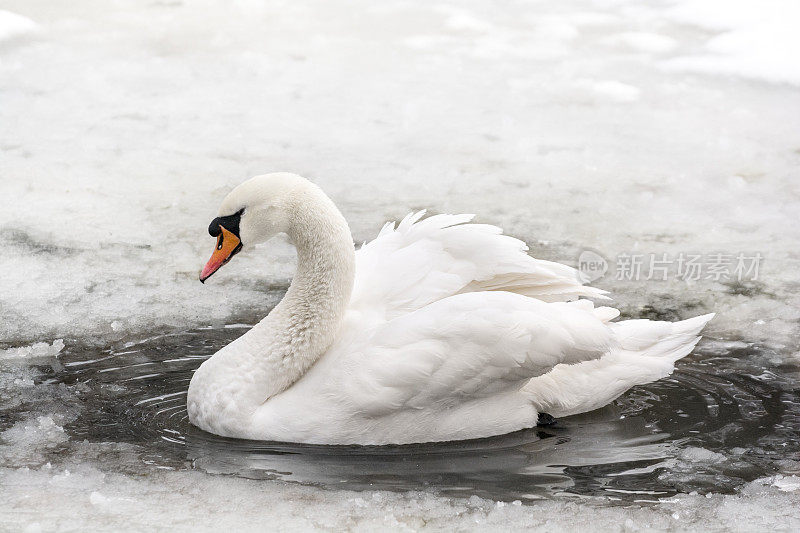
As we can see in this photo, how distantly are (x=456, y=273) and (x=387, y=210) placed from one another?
2.78m

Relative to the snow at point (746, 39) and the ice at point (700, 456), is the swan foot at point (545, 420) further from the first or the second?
the snow at point (746, 39)

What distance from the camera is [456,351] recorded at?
16.3 feet

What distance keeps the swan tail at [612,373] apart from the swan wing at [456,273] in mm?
324

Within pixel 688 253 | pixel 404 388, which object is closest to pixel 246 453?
pixel 404 388

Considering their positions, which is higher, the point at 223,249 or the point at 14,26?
the point at 14,26

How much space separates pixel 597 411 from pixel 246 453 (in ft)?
5.69

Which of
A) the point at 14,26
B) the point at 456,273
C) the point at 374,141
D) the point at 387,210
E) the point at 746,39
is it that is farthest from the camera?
the point at 14,26

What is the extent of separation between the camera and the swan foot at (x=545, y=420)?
17.7ft

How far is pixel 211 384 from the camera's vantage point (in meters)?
5.23

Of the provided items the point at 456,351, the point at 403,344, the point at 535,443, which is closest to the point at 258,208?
the point at 403,344

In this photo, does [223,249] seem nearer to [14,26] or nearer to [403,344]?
[403,344]

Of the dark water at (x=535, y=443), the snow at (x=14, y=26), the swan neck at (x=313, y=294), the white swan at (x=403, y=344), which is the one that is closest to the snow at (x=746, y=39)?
the dark water at (x=535, y=443)

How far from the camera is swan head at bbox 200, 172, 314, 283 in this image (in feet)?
16.8

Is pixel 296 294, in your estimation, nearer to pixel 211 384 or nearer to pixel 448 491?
pixel 211 384
